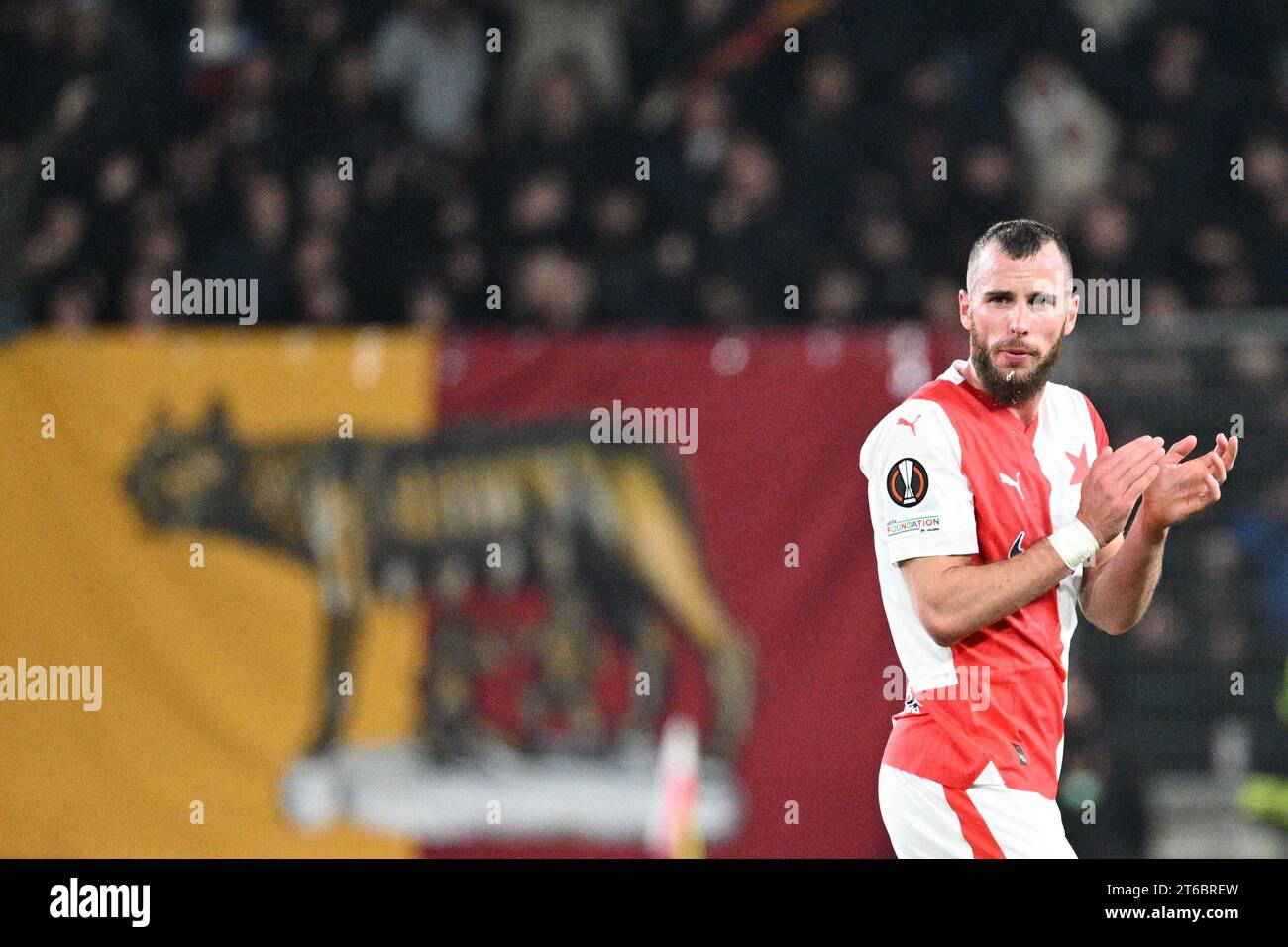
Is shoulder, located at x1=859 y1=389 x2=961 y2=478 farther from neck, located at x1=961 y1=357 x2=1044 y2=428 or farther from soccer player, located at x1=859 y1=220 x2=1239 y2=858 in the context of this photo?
neck, located at x1=961 y1=357 x2=1044 y2=428

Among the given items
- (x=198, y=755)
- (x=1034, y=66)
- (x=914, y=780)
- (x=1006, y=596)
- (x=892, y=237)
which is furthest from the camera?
(x=1034, y=66)

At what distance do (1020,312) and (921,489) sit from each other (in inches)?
19.4

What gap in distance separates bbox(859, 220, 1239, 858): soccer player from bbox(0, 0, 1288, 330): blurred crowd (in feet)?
14.3

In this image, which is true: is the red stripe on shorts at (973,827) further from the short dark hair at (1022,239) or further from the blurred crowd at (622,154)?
the blurred crowd at (622,154)

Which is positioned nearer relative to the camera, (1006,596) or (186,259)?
(1006,596)

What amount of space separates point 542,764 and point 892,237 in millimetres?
3552

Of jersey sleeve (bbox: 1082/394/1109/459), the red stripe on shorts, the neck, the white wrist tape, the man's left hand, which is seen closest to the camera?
the white wrist tape

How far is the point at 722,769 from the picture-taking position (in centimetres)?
Answer: 724

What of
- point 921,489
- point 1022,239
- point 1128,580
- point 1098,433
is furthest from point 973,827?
point 1022,239

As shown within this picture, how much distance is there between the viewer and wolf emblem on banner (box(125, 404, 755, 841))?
7.33 metres

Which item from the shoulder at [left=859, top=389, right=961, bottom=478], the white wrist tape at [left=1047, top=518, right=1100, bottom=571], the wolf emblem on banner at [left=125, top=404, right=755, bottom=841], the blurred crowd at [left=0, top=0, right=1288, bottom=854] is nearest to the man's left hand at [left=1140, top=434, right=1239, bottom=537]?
the white wrist tape at [left=1047, top=518, right=1100, bottom=571]
